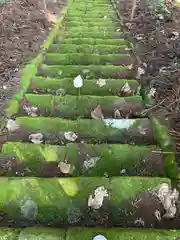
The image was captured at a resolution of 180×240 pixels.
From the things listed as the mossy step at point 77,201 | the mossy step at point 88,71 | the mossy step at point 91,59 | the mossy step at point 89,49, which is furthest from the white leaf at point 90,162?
the mossy step at point 89,49

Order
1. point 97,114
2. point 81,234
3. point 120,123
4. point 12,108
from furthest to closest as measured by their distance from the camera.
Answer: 1. point 12,108
2. point 97,114
3. point 120,123
4. point 81,234

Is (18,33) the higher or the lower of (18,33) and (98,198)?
the higher

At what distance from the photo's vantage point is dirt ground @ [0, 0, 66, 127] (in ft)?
13.0

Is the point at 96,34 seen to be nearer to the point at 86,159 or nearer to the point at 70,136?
the point at 70,136

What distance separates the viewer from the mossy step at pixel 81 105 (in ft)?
10.7

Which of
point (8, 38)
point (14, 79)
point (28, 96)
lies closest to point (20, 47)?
point (8, 38)

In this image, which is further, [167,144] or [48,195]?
[167,144]

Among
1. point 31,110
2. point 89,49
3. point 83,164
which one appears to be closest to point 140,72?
point 89,49

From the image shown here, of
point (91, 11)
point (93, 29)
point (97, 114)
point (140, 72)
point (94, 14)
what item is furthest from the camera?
point (91, 11)

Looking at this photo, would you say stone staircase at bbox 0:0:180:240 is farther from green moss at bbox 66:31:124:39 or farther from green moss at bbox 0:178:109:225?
green moss at bbox 66:31:124:39

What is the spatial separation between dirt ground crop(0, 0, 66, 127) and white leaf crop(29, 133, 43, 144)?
0.59 metres

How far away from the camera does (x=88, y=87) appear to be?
12.1ft

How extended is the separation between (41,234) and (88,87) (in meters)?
2.06

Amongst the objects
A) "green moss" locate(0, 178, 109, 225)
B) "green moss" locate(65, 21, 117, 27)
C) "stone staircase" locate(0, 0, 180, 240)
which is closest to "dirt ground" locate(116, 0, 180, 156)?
"stone staircase" locate(0, 0, 180, 240)
